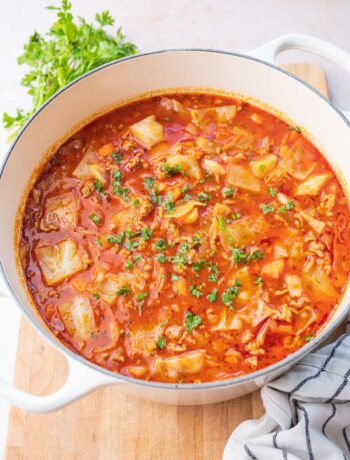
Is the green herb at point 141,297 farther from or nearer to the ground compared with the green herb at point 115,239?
nearer to the ground

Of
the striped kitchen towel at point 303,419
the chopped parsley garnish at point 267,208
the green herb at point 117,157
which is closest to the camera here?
the striped kitchen towel at point 303,419

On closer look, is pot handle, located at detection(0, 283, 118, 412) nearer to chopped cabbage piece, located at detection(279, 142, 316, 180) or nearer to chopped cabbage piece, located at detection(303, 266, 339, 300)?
chopped cabbage piece, located at detection(303, 266, 339, 300)

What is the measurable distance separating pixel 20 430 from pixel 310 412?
1753mm

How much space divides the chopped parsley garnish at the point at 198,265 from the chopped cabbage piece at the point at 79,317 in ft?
2.17

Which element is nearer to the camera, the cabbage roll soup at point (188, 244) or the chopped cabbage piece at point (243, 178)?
the cabbage roll soup at point (188, 244)

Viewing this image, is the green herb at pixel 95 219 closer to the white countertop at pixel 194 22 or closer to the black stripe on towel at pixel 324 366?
the black stripe on towel at pixel 324 366

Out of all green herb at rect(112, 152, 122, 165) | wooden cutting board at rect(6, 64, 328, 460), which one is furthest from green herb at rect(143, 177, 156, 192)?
wooden cutting board at rect(6, 64, 328, 460)

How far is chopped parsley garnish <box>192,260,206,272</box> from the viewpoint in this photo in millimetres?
4250

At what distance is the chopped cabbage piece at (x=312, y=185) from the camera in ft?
14.8

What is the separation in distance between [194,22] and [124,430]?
137 inches

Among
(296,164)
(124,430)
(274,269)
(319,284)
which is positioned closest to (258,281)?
(274,269)

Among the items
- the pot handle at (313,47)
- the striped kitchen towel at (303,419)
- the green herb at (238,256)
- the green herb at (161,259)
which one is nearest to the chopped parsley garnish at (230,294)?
the green herb at (238,256)

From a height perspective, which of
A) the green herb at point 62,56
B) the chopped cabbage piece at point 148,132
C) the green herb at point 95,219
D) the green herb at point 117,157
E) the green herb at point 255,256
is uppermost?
the green herb at point 62,56

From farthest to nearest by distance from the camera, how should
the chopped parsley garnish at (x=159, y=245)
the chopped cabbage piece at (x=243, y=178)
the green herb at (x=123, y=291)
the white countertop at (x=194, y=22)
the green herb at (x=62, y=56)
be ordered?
the white countertop at (x=194, y=22) → the green herb at (x=62, y=56) → the chopped cabbage piece at (x=243, y=178) → the chopped parsley garnish at (x=159, y=245) → the green herb at (x=123, y=291)
